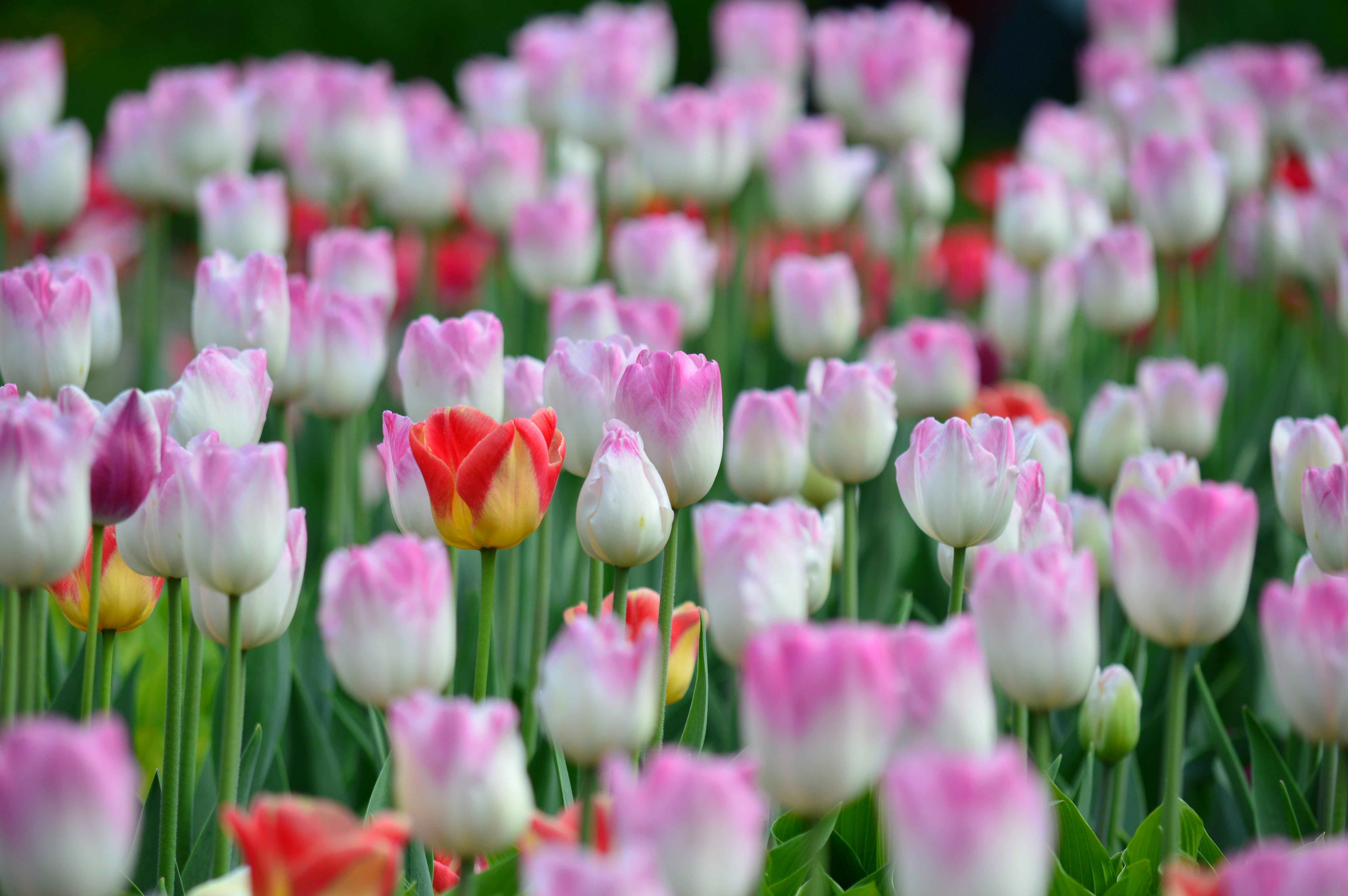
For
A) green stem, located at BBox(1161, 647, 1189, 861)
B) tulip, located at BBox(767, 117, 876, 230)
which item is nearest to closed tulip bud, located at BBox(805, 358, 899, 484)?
green stem, located at BBox(1161, 647, 1189, 861)

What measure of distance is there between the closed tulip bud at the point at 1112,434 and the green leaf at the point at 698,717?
0.77m

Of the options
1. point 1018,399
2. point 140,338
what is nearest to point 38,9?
point 140,338

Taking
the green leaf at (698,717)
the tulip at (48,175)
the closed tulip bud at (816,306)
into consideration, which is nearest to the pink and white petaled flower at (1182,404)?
the closed tulip bud at (816,306)

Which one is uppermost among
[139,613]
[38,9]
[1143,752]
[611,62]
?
[38,9]

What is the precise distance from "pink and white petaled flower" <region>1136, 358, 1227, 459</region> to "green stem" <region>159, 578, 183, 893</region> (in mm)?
1273

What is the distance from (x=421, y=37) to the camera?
8.05 meters

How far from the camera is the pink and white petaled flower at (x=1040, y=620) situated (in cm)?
88

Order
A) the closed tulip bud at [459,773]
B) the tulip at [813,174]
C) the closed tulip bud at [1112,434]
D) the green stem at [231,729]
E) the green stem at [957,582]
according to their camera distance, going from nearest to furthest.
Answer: the closed tulip bud at [459,773] < the green stem at [231,729] < the green stem at [957,582] < the closed tulip bud at [1112,434] < the tulip at [813,174]

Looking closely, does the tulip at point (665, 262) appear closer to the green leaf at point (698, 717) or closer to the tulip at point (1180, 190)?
the tulip at point (1180, 190)

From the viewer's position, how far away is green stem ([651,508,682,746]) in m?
1.10

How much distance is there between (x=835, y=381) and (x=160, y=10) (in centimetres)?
798

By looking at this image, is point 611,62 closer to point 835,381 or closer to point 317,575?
point 317,575

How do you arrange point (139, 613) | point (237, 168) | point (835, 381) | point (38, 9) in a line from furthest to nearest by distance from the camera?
point (38, 9), point (237, 168), point (835, 381), point (139, 613)

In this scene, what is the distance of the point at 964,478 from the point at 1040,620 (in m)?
0.22
